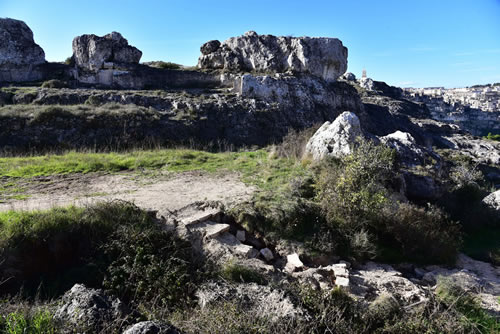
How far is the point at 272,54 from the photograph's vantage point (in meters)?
33.5

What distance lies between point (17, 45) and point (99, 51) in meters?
7.16

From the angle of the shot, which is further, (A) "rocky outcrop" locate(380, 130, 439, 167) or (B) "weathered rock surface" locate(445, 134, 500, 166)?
(B) "weathered rock surface" locate(445, 134, 500, 166)

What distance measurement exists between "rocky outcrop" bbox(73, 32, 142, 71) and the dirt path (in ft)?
85.0

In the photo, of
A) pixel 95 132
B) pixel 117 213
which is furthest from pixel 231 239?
pixel 95 132

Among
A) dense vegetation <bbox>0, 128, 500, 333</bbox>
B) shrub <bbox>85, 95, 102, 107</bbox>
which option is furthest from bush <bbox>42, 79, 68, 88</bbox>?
dense vegetation <bbox>0, 128, 500, 333</bbox>

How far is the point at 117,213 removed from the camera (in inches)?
190

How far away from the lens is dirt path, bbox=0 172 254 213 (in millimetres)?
5516

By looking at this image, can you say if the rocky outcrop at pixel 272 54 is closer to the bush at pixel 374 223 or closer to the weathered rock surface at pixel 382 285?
the bush at pixel 374 223

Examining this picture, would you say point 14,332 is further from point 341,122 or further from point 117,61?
point 117,61

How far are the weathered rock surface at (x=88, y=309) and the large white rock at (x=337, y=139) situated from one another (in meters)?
5.80

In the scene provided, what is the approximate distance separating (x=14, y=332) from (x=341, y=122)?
7.72 metres

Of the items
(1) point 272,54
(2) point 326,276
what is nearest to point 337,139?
(2) point 326,276

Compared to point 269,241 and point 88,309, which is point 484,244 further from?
point 88,309

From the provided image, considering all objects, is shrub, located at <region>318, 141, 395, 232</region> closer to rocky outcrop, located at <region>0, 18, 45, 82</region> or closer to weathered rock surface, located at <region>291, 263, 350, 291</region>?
weathered rock surface, located at <region>291, 263, 350, 291</region>
